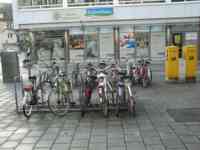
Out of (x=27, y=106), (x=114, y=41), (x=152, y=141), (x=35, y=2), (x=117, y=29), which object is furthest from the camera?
(x=35, y=2)

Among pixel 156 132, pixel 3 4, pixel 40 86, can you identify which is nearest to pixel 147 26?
pixel 40 86

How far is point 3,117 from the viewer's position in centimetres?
728

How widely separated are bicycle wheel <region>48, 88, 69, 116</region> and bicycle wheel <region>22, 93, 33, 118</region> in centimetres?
45

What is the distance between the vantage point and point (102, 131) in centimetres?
602

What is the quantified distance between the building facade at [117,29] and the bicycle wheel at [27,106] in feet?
42.7

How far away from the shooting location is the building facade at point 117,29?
2044 centimetres

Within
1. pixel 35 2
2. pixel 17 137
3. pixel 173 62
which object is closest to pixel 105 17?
pixel 35 2

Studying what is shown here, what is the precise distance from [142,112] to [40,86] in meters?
2.55

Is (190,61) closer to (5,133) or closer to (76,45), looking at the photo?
(5,133)

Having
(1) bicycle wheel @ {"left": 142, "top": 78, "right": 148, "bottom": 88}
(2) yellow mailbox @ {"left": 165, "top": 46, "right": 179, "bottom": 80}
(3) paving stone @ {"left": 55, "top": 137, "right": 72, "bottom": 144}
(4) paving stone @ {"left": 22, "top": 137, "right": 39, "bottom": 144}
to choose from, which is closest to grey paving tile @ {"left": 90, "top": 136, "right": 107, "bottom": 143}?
(3) paving stone @ {"left": 55, "top": 137, "right": 72, "bottom": 144}

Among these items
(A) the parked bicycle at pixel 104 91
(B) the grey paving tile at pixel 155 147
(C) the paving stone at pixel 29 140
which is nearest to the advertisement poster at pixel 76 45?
(A) the parked bicycle at pixel 104 91

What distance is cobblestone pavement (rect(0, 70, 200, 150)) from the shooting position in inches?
209

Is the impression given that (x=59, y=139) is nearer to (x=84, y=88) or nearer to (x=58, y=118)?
(x=58, y=118)

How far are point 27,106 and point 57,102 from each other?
0.67m
